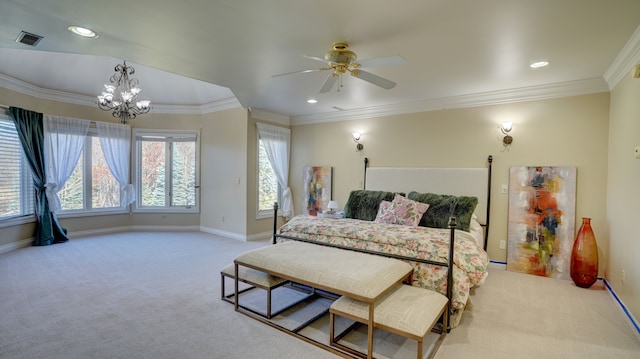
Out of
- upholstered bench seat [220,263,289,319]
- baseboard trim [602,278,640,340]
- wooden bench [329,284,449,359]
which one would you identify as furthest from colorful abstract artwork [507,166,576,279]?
upholstered bench seat [220,263,289,319]

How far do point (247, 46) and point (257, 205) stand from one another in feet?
Result: 12.3

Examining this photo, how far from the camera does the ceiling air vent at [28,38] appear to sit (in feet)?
9.29

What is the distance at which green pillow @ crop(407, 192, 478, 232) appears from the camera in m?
3.98

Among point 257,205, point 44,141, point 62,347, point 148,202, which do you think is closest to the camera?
point 62,347

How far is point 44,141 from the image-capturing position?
18.1ft

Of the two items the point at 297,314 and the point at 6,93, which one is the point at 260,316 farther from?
the point at 6,93

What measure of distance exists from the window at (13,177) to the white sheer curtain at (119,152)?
1.29 m

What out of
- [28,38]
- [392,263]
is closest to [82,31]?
[28,38]

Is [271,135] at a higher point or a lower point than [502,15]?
lower

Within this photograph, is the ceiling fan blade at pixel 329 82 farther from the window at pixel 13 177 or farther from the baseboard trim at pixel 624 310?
the window at pixel 13 177

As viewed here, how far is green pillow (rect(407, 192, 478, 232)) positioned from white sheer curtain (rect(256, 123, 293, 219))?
10.9ft

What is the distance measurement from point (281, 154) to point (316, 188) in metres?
1.10

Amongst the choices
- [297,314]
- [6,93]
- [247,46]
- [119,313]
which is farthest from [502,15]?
[6,93]

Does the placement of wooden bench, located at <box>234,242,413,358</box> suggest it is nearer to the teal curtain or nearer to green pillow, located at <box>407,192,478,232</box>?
green pillow, located at <box>407,192,478,232</box>
